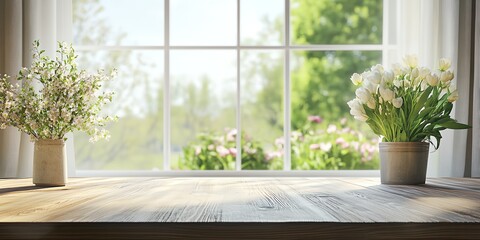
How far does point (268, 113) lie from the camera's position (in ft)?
36.8

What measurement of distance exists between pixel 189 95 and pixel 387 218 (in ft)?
30.0

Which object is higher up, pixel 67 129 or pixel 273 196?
pixel 67 129

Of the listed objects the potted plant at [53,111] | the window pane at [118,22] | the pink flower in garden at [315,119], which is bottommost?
the pink flower in garden at [315,119]

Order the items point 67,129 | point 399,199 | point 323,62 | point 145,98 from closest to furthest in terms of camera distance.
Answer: point 399,199 < point 67,129 < point 145,98 < point 323,62

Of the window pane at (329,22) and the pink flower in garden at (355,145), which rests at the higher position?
the window pane at (329,22)

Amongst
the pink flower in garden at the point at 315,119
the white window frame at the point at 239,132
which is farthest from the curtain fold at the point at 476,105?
the pink flower in garden at the point at 315,119

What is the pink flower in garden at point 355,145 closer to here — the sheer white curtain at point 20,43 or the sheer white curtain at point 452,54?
the sheer white curtain at point 452,54

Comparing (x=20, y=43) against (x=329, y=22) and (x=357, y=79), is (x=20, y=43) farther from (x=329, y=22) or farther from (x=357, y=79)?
(x=329, y=22)

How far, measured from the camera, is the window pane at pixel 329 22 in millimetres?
12180

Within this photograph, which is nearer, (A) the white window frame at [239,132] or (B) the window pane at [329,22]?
(A) the white window frame at [239,132]

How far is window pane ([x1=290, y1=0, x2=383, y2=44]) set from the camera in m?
12.2

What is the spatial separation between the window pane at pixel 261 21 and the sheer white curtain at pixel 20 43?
23.2 ft

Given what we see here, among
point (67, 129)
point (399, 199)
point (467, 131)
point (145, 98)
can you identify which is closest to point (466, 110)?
point (467, 131)

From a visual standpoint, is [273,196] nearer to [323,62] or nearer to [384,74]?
[384,74]
